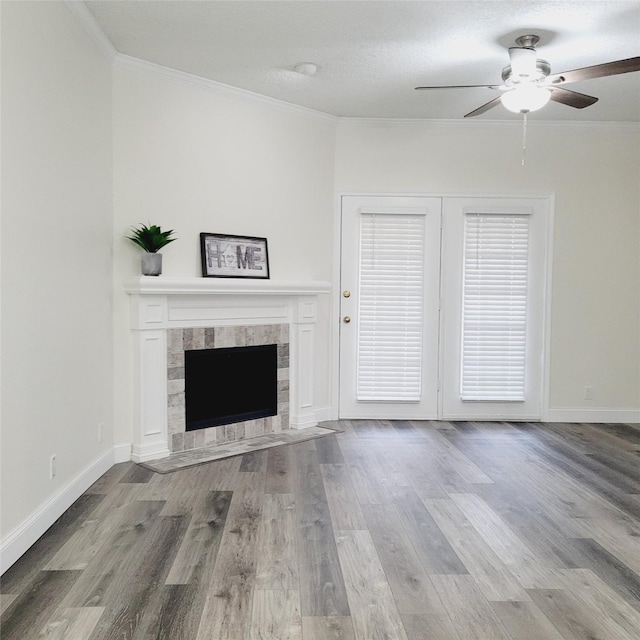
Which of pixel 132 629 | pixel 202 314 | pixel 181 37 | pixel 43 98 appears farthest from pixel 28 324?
pixel 181 37

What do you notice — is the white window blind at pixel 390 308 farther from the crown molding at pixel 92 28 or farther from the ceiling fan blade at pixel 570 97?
the crown molding at pixel 92 28

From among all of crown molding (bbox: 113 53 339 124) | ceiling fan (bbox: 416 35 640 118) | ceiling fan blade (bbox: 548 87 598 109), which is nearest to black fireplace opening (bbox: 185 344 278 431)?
crown molding (bbox: 113 53 339 124)

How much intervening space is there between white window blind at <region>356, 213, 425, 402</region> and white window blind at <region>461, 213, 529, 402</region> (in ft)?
1.44

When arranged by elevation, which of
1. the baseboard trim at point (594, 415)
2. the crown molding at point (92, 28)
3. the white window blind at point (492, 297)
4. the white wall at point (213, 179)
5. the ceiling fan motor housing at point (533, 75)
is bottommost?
the baseboard trim at point (594, 415)

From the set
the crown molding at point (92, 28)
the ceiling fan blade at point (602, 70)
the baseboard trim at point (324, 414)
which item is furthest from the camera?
the baseboard trim at point (324, 414)

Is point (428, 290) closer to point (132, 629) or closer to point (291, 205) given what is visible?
point (291, 205)

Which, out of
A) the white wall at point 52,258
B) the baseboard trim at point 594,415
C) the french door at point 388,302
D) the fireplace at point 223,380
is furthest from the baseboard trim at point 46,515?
the baseboard trim at point 594,415

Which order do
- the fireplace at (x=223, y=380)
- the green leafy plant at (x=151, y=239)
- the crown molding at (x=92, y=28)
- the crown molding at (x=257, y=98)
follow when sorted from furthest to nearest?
the fireplace at (x=223, y=380) < the green leafy plant at (x=151, y=239) < the crown molding at (x=257, y=98) < the crown molding at (x=92, y=28)

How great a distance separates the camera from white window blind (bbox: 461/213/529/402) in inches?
214

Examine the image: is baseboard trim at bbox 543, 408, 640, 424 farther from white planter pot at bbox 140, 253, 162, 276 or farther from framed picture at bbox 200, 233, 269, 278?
white planter pot at bbox 140, 253, 162, 276

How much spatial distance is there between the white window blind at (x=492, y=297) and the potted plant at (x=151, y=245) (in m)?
2.77

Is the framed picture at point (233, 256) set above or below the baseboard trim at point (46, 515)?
above

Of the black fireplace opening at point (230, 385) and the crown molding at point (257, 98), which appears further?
the black fireplace opening at point (230, 385)

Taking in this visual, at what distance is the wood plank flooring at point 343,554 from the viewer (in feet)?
6.88
